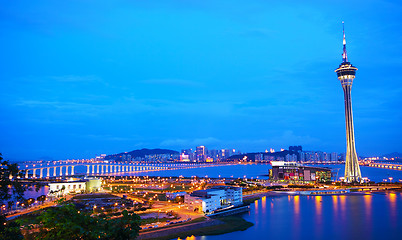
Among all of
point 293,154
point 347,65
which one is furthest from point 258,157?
point 347,65

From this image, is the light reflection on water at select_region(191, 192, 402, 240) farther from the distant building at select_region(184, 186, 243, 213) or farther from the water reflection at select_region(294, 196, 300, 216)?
the distant building at select_region(184, 186, 243, 213)

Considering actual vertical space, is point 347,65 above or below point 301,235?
above

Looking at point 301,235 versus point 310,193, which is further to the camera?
point 310,193

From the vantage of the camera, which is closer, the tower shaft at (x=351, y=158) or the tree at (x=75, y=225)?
the tree at (x=75, y=225)

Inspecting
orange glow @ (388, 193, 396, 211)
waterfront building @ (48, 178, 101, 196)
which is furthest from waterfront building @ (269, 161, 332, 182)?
waterfront building @ (48, 178, 101, 196)

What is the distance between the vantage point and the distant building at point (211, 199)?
61.0 ft

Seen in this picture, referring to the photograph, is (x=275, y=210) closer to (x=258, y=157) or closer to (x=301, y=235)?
(x=301, y=235)

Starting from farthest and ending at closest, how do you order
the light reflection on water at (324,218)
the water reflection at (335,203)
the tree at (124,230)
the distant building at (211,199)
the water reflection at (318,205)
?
1. the water reflection at (335,203)
2. the water reflection at (318,205)
3. the distant building at (211,199)
4. the light reflection on water at (324,218)
5. the tree at (124,230)

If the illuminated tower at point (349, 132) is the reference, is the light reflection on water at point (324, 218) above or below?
below

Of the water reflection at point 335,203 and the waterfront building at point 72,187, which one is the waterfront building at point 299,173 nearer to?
the water reflection at point 335,203

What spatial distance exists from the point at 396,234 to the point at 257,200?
1217 centimetres

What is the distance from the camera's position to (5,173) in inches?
186

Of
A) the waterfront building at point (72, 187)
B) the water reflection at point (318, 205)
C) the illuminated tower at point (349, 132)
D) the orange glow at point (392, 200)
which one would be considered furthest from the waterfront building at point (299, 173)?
the waterfront building at point (72, 187)

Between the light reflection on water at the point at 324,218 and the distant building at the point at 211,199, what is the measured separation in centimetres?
151
